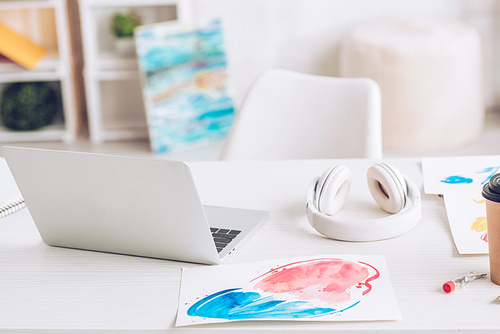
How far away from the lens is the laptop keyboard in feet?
3.38

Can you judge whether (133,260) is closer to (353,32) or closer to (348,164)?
(348,164)

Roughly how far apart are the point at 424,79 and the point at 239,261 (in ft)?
7.30

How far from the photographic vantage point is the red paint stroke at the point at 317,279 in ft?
2.87

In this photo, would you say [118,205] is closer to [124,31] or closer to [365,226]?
[365,226]

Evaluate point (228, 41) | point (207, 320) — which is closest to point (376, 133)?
point (207, 320)

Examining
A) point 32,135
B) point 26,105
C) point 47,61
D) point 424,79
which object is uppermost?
point 47,61

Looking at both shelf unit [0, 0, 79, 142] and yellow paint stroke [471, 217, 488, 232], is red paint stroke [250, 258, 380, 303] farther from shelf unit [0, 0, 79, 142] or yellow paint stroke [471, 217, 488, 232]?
shelf unit [0, 0, 79, 142]

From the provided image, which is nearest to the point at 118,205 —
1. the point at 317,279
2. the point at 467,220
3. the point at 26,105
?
the point at 317,279

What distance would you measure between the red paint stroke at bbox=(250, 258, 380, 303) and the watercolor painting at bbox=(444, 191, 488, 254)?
168 millimetres

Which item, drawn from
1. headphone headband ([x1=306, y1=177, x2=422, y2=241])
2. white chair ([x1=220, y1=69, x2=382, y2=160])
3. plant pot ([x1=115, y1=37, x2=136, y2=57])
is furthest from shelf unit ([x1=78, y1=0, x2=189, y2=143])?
headphone headband ([x1=306, y1=177, x2=422, y2=241])

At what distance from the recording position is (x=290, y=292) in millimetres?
881

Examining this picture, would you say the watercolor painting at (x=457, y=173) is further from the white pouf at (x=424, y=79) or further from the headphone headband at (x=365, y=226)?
the white pouf at (x=424, y=79)

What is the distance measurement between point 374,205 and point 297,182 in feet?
0.58

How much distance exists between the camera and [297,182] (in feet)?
4.18
